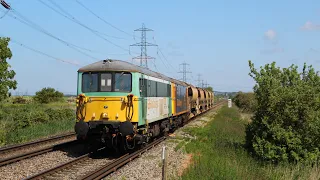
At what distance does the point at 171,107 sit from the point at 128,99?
8.03 metres

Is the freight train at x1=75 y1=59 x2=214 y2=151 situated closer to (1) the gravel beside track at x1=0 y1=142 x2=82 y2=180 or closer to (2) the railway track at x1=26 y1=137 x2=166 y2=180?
(2) the railway track at x1=26 y1=137 x2=166 y2=180

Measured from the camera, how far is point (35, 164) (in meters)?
12.0

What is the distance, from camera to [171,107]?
21.1 metres

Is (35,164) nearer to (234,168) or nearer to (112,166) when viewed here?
(112,166)

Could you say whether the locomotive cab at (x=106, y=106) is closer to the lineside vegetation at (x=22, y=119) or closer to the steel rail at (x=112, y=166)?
the steel rail at (x=112, y=166)

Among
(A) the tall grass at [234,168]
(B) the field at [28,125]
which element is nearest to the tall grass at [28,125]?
(B) the field at [28,125]

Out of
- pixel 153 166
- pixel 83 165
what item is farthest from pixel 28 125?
pixel 153 166

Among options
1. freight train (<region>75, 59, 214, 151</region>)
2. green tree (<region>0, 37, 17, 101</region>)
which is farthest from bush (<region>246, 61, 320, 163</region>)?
green tree (<region>0, 37, 17, 101</region>)

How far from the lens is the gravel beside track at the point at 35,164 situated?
10578 mm

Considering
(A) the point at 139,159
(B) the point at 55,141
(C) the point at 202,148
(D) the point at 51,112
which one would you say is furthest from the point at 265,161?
(D) the point at 51,112

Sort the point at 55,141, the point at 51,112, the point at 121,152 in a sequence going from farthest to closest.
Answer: the point at 51,112
the point at 55,141
the point at 121,152

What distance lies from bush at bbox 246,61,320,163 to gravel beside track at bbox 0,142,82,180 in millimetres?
7033

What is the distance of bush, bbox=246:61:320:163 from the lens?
41.3 feet

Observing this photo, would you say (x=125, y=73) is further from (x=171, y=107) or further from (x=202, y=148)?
(x=171, y=107)
